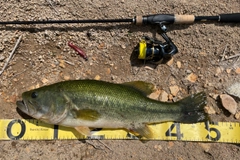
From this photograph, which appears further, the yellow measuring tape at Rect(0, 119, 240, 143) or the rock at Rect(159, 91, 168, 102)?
the rock at Rect(159, 91, 168, 102)

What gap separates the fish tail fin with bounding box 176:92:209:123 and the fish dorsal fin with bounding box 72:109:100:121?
120 cm

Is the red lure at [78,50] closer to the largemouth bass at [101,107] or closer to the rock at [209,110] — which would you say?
the largemouth bass at [101,107]

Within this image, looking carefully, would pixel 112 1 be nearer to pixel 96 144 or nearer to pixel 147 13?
pixel 147 13

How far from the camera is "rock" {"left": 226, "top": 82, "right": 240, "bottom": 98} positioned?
164 inches

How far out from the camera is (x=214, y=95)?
4.20 m

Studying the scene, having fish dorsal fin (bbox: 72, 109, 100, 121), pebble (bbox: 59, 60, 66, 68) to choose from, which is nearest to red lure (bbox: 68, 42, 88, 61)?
pebble (bbox: 59, 60, 66, 68)

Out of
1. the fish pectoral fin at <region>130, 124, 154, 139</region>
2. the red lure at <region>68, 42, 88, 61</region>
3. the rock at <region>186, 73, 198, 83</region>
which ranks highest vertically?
the red lure at <region>68, 42, 88, 61</region>

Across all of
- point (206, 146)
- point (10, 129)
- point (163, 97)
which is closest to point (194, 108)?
point (163, 97)

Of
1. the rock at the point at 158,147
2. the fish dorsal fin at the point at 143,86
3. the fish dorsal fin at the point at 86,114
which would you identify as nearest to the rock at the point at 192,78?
the fish dorsal fin at the point at 143,86

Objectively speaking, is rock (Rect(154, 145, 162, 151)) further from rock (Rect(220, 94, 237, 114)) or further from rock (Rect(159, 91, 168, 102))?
rock (Rect(220, 94, 237, 114))

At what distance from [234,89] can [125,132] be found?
1.81 m

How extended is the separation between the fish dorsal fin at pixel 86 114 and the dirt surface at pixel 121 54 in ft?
1.67

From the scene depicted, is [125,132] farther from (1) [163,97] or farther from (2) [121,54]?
(2) [121,54]

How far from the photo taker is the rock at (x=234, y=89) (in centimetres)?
416
